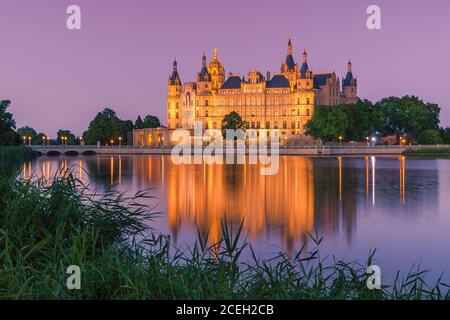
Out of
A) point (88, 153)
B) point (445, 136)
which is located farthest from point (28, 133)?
point (445, 136)

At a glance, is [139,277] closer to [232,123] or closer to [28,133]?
[232,123]

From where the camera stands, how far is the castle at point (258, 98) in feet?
428

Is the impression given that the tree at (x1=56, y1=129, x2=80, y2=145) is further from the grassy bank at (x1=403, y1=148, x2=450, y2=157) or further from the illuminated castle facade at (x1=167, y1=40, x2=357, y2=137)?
the grassy bank at (x1=403, y1=148, x2=450, y2=157)

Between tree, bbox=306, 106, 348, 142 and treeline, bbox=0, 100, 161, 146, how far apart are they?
4229cm

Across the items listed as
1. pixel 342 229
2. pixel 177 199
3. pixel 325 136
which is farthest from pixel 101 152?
pixel 342 229

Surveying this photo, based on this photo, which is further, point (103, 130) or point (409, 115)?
point (103, 130)

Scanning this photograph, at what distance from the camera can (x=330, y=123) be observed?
9275 centimetres

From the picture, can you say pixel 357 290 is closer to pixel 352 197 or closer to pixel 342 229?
pixel 342 229

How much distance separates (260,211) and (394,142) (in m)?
94.4

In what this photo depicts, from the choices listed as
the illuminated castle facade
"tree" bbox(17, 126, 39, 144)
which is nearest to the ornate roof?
the illuminated castle facade

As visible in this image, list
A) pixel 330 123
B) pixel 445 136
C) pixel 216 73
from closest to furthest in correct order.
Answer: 1. pixel 330 123
2. pixel 445 136
3. pixel 216 73

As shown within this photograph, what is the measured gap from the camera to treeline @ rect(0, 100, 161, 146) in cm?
6078

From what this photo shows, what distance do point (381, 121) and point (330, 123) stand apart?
12364mm

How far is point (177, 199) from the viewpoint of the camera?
83.3ft
